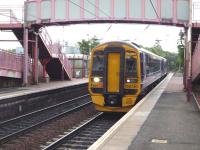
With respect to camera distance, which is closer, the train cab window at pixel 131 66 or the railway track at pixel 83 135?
the railway track at pixel 83 135

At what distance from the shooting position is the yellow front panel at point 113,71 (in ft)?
58.1

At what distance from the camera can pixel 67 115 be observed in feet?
64.2

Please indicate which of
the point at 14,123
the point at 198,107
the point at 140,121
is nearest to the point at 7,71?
the point at 14,123

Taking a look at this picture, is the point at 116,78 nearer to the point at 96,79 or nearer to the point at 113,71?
the point at 113,71

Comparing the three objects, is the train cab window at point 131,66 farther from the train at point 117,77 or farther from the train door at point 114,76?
the train door at point 114,76

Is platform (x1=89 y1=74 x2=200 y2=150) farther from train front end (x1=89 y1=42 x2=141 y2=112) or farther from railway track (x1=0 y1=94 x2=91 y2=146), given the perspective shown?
railway track (x1=0 y1=94 x2=91 y2=146)

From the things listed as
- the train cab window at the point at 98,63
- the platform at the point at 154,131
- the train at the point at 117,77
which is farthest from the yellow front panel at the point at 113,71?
the platform at the point at 154,131

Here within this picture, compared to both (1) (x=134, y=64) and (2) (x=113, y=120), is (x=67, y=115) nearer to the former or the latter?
(2) (x=113, y=120)

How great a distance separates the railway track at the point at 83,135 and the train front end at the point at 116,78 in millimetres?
824

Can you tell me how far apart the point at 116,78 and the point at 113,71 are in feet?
0.98

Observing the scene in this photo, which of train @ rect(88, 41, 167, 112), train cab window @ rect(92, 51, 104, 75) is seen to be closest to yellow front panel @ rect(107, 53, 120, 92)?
train @ rect(88, 41, 167, 112)

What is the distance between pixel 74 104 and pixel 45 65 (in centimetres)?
953

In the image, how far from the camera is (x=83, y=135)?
46.3ft

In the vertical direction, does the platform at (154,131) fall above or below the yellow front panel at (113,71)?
below
